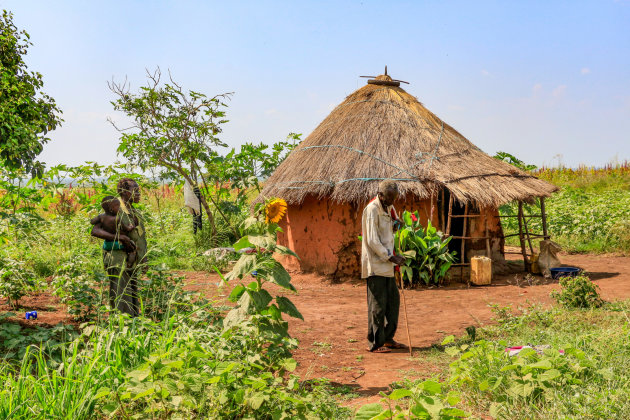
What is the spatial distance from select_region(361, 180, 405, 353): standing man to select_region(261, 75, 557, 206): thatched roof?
337 centimetres

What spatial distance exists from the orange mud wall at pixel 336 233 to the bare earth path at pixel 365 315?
0.91ft

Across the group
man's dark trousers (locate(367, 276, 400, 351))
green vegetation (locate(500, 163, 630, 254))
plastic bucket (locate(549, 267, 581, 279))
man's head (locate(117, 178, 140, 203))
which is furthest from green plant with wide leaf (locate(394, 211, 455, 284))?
man's head (locate(117, 178, 140, 203))

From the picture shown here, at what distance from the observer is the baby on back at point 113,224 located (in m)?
4.35

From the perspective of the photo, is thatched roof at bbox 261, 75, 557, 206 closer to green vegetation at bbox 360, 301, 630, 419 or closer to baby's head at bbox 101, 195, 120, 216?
baby's head at bbox 101, 195, 120, 216

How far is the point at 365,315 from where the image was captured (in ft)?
21.4

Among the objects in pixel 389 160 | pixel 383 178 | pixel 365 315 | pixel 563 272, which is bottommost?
pixel 365 315

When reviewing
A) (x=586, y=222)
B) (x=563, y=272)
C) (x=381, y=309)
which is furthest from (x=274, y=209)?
(x=586, y=222)

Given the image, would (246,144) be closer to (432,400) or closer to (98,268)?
(98,268)

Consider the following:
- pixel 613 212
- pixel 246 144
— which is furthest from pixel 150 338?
pixel 613 212

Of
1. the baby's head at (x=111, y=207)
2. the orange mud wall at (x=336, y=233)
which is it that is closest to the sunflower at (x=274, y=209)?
the baby's head at (x=111, y=207)

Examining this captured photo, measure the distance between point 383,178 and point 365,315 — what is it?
2.80 metres

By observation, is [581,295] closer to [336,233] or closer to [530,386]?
[530,386]

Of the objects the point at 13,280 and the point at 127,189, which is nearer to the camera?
the point at 127,189

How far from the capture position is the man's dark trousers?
193 inches
